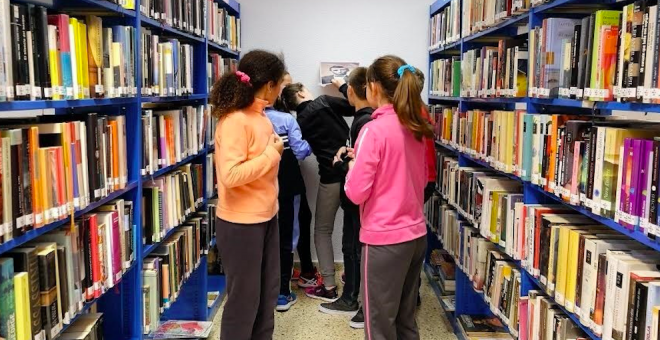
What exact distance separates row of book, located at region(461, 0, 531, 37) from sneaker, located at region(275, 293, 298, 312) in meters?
2.21

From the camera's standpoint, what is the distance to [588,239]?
2045 mm

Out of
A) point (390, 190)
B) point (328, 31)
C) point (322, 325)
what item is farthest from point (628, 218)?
point (328, 31)

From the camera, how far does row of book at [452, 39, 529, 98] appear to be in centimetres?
284

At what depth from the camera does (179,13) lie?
327 centimetres

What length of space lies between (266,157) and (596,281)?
1.42 m

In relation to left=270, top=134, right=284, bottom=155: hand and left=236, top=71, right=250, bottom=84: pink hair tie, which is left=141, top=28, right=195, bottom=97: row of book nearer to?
left=236, top=71, right=250, bottom=84: pink hair tie

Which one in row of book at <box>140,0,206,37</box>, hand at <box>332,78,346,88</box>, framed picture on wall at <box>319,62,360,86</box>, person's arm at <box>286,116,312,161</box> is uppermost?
row of book at <box>140,0,206,37</box>

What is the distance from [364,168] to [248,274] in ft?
2.59

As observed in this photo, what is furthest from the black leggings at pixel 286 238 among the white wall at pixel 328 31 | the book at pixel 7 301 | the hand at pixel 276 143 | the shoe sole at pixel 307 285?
the book at pixel 7 301

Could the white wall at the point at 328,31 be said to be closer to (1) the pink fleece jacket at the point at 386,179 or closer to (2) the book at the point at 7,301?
(1) the pink fleece jacket at the point at 386,179

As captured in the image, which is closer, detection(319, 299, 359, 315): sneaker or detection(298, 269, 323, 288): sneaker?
detection(319, 299, 359, 315): sneaker

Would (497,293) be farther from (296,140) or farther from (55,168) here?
(55,168)

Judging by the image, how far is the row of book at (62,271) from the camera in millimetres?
1676

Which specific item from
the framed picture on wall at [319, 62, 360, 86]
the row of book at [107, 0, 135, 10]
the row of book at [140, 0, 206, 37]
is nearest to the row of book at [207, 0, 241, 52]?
the row of book at [140, 0, 206, 37]
